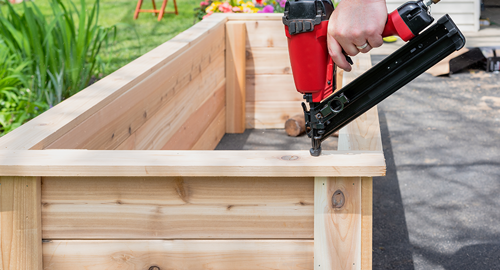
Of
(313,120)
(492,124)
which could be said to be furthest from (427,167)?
(313,120)

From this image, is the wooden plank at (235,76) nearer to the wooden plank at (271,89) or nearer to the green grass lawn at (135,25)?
the wooden plank at (271,89)

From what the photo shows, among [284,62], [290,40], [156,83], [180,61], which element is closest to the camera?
[290,40]

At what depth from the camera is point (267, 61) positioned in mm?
3305

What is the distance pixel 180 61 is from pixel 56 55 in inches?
40.9

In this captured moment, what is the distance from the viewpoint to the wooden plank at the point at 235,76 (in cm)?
317

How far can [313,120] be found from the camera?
3.72 ft

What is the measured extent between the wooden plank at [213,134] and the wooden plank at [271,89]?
0.28m

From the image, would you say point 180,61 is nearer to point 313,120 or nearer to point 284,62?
point 313,120

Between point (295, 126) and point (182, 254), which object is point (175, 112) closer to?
point (182, 254)

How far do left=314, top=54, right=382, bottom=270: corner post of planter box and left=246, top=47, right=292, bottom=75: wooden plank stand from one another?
2345 millimetres

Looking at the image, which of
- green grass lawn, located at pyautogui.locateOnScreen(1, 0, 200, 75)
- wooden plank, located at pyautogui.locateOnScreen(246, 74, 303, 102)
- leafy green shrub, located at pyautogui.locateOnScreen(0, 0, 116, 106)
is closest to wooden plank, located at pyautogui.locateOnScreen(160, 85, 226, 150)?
wooden plank, located at pyautogui.locateOnScreen(246, 74, 303, 102)

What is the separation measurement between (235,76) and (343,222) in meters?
2.30

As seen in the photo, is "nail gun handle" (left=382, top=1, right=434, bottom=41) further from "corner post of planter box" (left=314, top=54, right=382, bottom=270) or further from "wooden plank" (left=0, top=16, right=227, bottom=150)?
"wooden plank" (left=0, top=16, right=227, bottom=150)

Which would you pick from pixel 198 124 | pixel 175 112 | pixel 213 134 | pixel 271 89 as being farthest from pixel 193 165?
pixel 271 89
